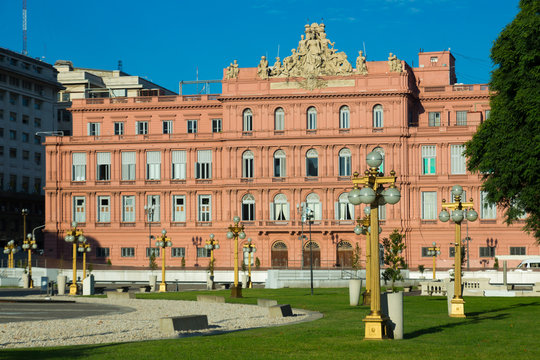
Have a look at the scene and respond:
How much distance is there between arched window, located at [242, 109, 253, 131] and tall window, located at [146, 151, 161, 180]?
10.6m

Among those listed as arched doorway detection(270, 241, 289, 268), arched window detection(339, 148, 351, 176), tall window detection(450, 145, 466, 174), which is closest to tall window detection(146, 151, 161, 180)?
arched doorway detection(270, 241, 289, 268)

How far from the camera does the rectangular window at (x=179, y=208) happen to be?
102 meters

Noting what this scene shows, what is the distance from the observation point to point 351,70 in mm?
96875

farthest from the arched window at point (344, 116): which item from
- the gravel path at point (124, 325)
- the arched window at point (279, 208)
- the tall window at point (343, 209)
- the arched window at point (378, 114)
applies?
the gravel path at point (124, 325)

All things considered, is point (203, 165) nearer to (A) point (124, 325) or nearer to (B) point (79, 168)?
(B) point (79, 168)

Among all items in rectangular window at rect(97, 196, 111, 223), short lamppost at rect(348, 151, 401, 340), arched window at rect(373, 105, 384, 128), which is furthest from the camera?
rectangular window at rect(97, 196, 111, 223)

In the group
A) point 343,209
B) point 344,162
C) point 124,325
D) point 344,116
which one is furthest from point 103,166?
point 124,325

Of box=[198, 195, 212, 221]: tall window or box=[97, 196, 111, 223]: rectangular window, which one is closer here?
box=[198, 195, 212, 221]: tall window

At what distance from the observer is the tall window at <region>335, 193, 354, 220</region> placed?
96312 millimetres

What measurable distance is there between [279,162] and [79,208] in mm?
23908

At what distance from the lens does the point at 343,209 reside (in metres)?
96.7

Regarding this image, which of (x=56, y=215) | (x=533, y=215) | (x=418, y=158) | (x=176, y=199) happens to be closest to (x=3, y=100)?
(x=56, y=215)

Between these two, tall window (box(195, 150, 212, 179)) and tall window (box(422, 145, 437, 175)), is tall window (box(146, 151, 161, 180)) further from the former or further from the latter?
tall window (box(422, 145, 437, 175))

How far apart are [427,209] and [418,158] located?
543 cm
